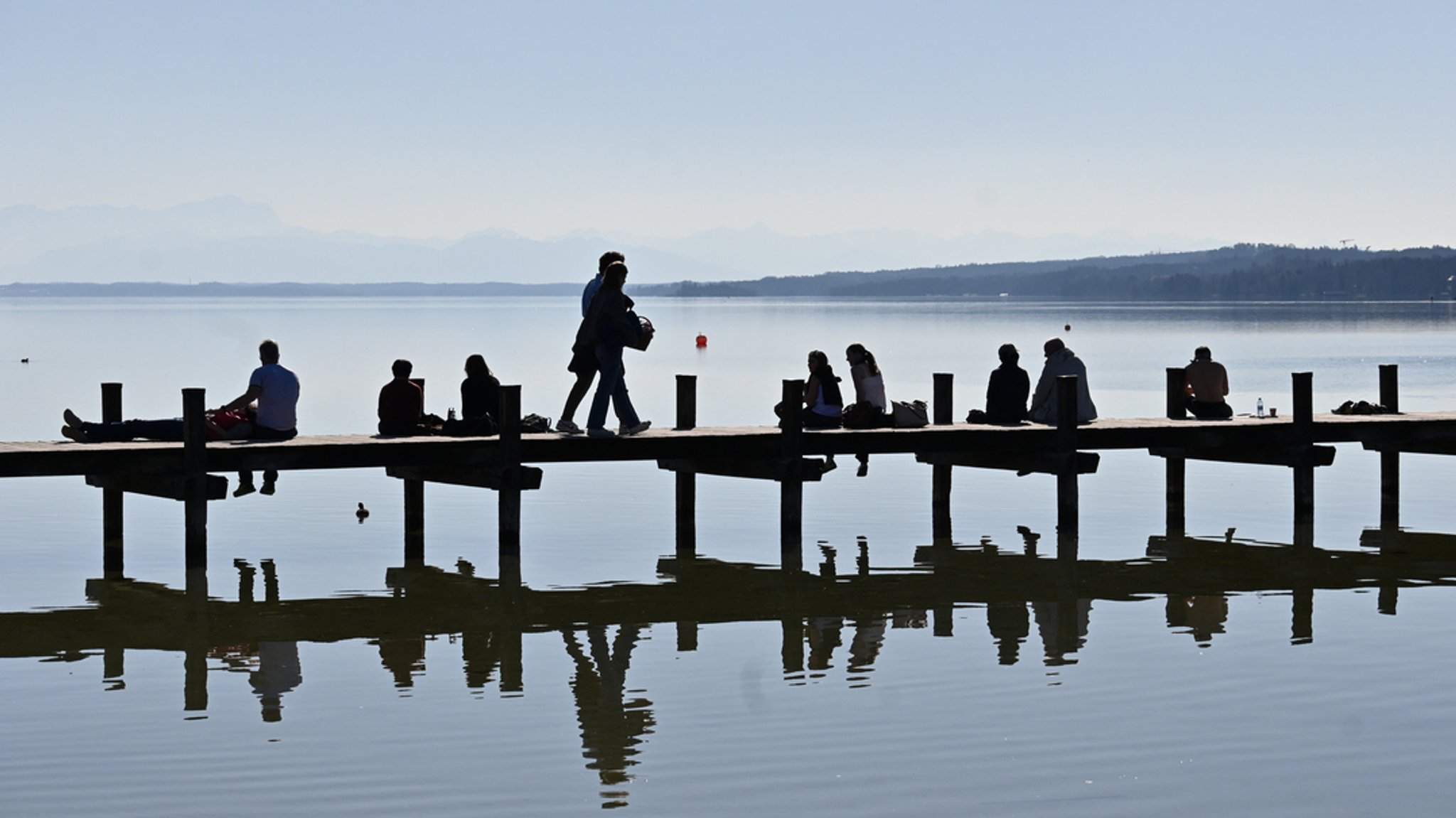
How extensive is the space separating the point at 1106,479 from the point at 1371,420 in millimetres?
9245

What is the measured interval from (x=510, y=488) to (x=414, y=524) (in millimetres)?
2892

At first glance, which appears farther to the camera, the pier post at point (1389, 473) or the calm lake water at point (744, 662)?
the pier post at point (1389, 473)

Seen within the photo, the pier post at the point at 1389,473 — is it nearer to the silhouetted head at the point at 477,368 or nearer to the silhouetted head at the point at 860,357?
the silhouetted head at the point at 860,357

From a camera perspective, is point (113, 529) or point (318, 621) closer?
point (318, 621)

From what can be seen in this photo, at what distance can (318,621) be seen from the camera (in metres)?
19.0

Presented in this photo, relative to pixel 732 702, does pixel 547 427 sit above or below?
above

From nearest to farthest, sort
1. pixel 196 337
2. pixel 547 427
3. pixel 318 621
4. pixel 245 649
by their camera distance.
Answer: pixel 245 649 < pixel 318 621 < pixel 547 427 < pixel 196 337

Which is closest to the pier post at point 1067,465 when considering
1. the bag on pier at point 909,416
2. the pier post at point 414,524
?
the bag on pier at point 909,416

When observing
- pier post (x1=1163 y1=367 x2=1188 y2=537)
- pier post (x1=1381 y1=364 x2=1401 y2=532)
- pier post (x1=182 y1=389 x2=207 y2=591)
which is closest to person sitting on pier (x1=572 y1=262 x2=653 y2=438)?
pier post (x1=182 y1=389 x2=207 y2=591)

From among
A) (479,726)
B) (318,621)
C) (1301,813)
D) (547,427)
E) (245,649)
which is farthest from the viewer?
(547,427)

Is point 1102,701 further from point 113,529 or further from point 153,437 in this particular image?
point 113,529

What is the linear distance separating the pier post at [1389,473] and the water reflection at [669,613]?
65.1 inches

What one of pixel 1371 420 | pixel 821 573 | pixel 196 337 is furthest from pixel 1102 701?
pixel 196 337

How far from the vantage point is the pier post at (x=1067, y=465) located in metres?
22.3
